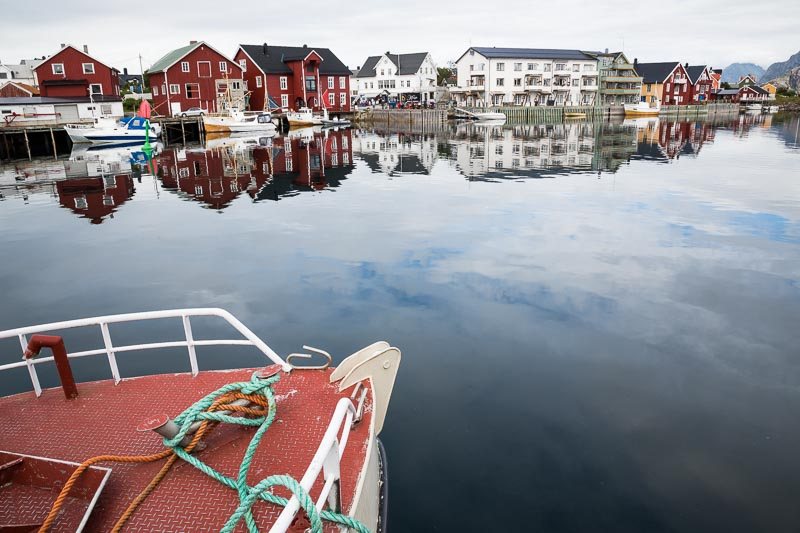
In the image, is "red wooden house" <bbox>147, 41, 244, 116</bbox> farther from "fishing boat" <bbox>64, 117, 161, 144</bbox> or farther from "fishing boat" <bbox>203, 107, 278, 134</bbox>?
"fishing boat" <bbox>64, 117, 161, 144</bbox>

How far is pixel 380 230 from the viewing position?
18.7 m

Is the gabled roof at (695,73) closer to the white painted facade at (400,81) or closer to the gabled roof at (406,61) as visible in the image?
the white painted facade at (400,81)

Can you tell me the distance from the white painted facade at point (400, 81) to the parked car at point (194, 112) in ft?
149

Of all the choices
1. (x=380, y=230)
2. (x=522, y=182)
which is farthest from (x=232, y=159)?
(x=380, y=230)

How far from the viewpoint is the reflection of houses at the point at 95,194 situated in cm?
2318

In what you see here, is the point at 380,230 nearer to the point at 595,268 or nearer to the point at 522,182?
the point at 595,268

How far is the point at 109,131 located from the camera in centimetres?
5300

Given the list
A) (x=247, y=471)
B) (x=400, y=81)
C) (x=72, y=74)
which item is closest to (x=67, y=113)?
(x=72, y=74)

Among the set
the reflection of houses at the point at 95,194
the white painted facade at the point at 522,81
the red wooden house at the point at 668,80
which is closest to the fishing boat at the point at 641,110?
the white painted facade at the point at 522,81

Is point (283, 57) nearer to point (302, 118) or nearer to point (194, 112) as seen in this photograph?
point (302, 118)

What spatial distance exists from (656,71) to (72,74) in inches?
4313

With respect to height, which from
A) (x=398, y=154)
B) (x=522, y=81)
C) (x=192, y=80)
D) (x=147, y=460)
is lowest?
(x=147, y=460)

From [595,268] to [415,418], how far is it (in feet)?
26.2

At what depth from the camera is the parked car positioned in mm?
67844
